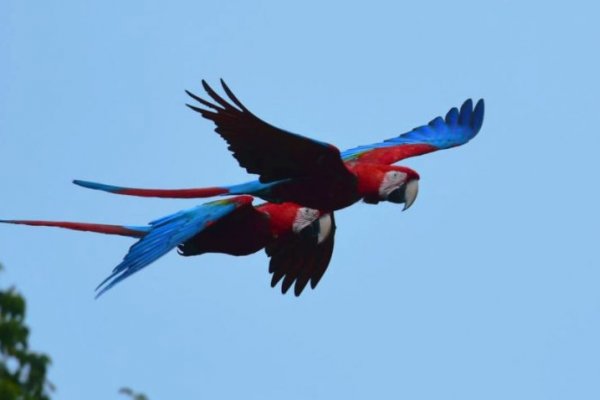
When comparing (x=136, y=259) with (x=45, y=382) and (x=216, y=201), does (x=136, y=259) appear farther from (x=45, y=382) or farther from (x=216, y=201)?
(x=45, y=382)

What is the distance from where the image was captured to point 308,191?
12711 millimetres

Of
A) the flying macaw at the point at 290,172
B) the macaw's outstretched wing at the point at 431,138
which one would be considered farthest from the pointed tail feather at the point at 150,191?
the macaw's outstretched wing at the point at 431,138

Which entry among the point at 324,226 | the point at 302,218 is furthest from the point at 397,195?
the point at 302,218

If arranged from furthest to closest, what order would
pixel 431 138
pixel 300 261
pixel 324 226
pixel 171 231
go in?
pixel 431 138, pixel 300 261, pixel 324 226, pixel 171 231

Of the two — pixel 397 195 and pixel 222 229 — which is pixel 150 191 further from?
pixel 397 195

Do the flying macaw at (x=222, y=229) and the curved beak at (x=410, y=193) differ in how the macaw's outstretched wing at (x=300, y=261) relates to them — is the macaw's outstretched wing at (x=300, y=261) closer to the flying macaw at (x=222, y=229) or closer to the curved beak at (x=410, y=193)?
the flying macaw at (x=222, y=229)

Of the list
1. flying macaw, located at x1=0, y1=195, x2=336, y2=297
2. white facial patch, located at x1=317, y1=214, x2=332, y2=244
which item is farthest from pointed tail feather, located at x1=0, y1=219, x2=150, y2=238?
white facial patch, located at x1=317, y1=214, x2=332, y2=244

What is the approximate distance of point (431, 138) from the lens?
1491 cm

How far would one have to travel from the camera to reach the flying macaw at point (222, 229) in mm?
12055

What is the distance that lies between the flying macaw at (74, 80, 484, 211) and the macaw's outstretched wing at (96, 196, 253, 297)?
0.26 meters

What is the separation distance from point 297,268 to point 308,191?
1451mm

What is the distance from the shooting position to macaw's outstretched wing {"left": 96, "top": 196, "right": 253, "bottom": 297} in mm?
11727

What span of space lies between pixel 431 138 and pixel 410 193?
1.74m

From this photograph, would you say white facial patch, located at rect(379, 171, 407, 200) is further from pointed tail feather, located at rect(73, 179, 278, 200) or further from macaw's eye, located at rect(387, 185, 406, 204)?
pointed tail feather, located at rect(73, 179, 278, 200)
